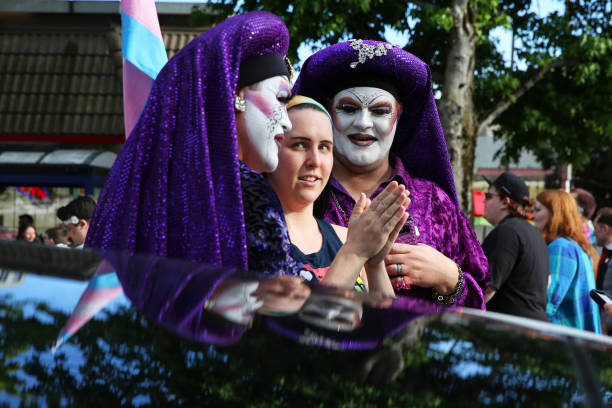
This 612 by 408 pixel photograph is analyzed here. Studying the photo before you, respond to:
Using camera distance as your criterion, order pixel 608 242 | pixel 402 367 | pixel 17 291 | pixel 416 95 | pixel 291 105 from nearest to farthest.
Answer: pixel 402 367 < pixel 17 291 < pixel 291 105 < pixel 416 95 < pixel 608 242

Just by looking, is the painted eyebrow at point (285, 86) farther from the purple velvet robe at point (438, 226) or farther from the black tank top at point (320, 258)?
the purple velvet robe at point (438, 226)

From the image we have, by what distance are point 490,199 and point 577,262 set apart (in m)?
0.69

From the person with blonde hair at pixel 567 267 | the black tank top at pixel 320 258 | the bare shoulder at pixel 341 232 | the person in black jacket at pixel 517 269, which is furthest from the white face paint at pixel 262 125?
the person with blonde hair at pixel 567 267

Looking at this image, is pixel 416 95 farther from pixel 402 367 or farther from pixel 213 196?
pixel 402 367

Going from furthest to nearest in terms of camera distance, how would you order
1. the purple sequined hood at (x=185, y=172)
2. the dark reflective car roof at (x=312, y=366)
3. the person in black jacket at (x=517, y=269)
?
the person in black jacket at (x=517, y=269), the purple sequined hood at (x=185, y=172), the dark reflective car roof at (x=312, y=366)

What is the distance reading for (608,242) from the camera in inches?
174

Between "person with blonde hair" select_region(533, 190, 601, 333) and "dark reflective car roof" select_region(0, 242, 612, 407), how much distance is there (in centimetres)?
356

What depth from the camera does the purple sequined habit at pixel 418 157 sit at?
2.29 metres

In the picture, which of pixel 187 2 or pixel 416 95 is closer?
pixel 416 95

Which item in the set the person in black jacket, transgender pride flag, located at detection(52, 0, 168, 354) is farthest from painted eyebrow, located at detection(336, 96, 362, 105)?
the person in black jacket

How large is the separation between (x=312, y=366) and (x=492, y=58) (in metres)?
8.97

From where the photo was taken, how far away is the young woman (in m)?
1.58

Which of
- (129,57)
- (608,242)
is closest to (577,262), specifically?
(608,242)

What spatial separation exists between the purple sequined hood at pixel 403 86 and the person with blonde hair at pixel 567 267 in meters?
1.99
